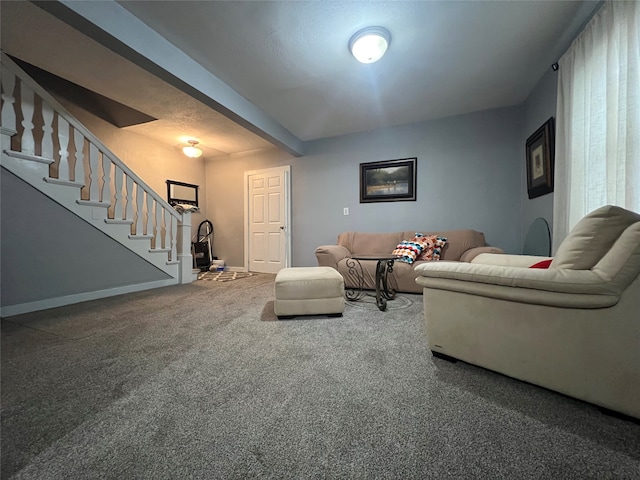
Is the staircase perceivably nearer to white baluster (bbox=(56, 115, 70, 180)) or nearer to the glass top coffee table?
white baluster (bbox=(56, 115, 70, 180))

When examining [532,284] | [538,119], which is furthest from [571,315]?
[538,119]

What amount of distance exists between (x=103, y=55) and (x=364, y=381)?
136 inches

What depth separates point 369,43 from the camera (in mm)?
1928

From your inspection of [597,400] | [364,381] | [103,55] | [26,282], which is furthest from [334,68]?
[26,282]

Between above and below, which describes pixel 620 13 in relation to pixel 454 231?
above

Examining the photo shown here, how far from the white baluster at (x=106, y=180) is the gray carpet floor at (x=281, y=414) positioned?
1.61 meters

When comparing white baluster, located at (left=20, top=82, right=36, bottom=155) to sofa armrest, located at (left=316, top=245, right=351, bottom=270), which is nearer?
white baluster, located at (left=20, top=82, right=36, bottom=155)

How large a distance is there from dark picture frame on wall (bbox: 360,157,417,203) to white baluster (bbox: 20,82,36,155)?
3.84m

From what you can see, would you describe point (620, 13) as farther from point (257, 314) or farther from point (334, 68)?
point (257, 314)

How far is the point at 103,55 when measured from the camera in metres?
2.22

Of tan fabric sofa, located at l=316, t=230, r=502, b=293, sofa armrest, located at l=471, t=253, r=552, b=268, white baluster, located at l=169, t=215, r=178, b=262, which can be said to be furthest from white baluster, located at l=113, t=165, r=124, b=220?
sofa armrest, located at l=471, t=253, r=552, b=268

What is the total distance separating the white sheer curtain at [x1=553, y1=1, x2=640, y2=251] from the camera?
138cm

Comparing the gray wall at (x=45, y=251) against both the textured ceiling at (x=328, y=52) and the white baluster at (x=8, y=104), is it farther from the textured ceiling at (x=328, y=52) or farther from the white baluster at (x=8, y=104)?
the textured ceiling at (x=328, y=52)

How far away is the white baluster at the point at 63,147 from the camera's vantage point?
249 centimetres
